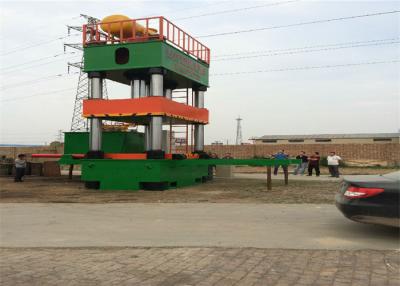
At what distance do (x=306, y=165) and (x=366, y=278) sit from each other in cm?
2385

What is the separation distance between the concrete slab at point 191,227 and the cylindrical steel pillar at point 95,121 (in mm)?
5888

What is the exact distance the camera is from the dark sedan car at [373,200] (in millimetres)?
6938

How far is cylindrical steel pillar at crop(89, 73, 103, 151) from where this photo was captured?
56.7 ft

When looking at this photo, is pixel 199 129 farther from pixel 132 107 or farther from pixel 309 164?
pixel 309 164

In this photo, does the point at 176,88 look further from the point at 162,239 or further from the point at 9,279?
the point at 9,279

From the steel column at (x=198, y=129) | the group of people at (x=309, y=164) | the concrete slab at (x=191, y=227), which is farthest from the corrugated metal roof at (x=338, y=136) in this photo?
the concrete slab at (x=191, y=227)

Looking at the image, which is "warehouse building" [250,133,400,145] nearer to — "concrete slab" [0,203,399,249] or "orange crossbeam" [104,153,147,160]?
"orange crossbeam" [104,153,147,160]

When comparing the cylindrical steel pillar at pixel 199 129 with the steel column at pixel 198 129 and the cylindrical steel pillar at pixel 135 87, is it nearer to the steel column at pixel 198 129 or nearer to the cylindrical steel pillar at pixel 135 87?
the steel column at pixel 198 129

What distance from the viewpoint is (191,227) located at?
852 cm

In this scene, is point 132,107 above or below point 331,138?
below

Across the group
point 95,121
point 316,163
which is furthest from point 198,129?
point 316,163

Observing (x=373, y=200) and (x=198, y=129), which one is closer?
(x=373, y=200)

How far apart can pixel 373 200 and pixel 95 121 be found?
486 inches

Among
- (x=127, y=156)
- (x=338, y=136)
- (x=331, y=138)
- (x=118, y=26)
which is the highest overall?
(x=118, y=26)
